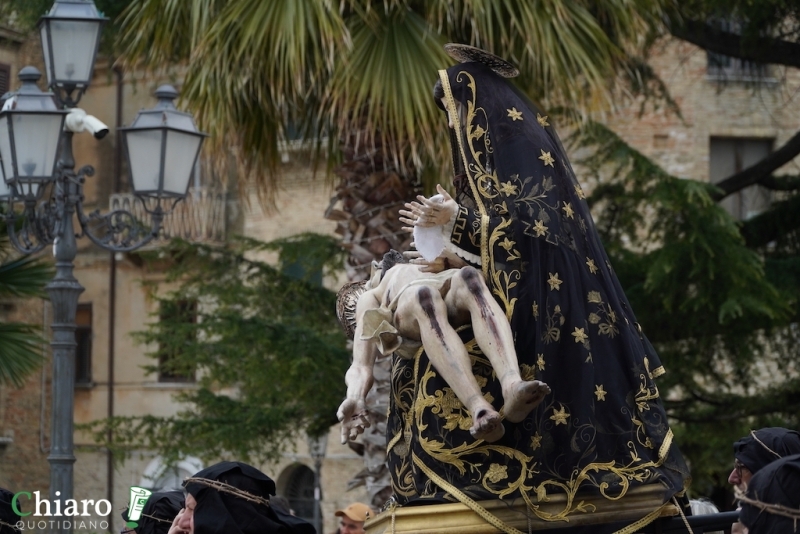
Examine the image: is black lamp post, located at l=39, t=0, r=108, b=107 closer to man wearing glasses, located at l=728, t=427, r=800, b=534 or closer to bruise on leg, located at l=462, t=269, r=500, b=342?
bruise on leg, located at l=462, t=269, r=500, b=342

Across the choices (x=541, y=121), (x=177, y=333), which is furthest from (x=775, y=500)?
(x=177, y=333)

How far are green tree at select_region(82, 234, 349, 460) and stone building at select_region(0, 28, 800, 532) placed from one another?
6959mm

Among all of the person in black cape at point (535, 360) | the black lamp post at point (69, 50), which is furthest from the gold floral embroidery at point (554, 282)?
the black lamp post at point (69, 50)

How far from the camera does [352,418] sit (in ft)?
17.8

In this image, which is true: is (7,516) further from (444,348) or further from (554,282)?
(554,282)

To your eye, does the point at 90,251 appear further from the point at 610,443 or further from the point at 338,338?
the point at 610,443

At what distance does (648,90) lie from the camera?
18234 mm

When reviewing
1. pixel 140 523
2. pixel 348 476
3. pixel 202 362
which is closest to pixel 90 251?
pixel 348 476

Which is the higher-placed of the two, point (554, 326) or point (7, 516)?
point (554, 326)

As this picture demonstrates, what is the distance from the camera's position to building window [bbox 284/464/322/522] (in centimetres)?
2630

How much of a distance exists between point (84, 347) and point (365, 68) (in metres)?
19.3

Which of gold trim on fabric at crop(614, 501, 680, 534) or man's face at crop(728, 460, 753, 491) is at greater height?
man's face at crop(728, 460, 753, 491)

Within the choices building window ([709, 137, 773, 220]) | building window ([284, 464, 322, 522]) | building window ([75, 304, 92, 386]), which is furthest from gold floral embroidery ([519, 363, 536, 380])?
building window ([75, 304, 92, 386])

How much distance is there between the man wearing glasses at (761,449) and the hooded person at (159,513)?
8.95 feet
